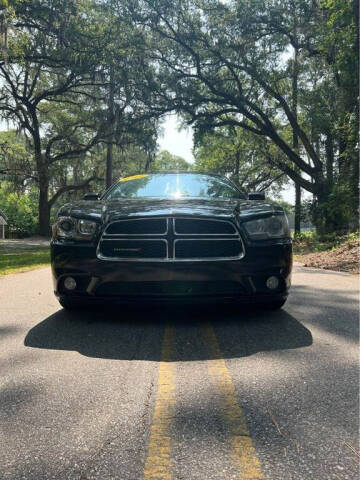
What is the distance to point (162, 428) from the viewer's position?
1792mm

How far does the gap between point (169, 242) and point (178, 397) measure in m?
1.66

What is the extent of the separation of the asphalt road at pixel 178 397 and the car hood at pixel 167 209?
98 centimetres

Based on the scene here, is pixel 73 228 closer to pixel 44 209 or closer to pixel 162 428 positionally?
pixel 162 428

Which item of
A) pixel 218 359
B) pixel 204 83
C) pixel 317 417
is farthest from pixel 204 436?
pixel 204 83

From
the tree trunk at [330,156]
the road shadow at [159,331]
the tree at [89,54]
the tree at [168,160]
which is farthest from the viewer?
the tree at [168,160]

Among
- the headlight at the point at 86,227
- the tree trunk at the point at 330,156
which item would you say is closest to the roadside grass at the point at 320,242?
the tree trunk at the point at 330,156

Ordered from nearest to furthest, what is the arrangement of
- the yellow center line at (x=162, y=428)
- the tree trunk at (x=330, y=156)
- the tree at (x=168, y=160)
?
the yellow center line at (x=162, y=428) → the tree trunk at (x=330, y=156) → the tree at (x=168, y=160)

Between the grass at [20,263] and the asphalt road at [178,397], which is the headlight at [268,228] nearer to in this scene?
the asphalt road at [178,397]

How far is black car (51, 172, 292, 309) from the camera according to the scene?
3.48 m

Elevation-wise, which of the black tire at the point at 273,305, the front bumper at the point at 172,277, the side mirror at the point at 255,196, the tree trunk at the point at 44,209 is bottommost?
the black tire at the point at 273,305

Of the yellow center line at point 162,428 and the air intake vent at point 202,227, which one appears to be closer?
the yellow center line at point 162,428

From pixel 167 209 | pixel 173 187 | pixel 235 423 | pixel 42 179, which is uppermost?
pixel 42 179

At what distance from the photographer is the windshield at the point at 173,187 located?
489cm

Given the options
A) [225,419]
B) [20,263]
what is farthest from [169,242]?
[20,263]
